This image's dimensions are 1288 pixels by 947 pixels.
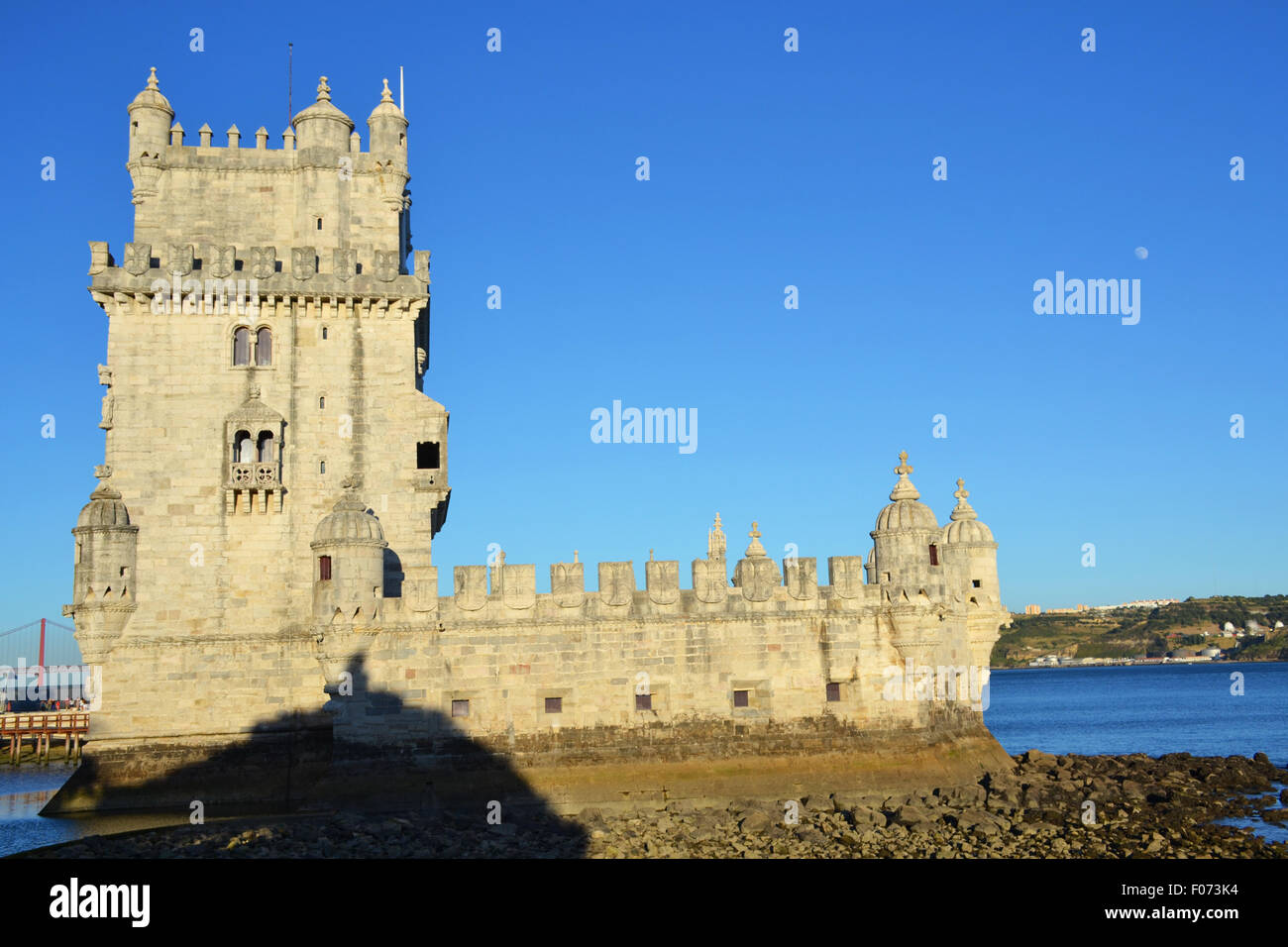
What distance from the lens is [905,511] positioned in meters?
27.5

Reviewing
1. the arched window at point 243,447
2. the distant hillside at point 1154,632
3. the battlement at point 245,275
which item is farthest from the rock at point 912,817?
the distant hillside at point 1154,632

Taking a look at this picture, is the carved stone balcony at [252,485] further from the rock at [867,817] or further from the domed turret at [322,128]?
the rock at [867,817]

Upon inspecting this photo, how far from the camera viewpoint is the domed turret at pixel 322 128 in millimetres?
31938

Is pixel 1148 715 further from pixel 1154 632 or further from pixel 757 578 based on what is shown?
pixel 1154 632

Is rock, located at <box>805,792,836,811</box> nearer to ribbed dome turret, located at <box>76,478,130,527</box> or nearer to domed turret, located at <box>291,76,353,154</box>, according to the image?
ribbed dome turret, located at <box>76,478,130,527</box>

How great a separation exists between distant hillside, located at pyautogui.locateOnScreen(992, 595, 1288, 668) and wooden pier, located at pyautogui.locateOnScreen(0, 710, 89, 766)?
125977 mm

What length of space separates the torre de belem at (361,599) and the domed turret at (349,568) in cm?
7

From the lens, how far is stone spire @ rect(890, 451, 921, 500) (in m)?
28.0

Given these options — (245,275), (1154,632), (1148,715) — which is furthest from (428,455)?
(1154,632)

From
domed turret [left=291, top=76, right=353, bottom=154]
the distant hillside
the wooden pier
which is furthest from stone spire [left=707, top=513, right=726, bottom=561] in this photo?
the distant hillside
